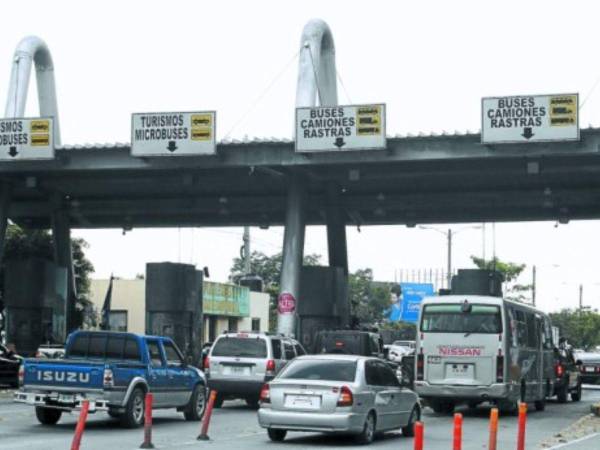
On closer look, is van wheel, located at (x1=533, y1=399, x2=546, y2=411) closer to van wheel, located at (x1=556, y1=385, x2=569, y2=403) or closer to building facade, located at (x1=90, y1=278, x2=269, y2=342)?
van wheel, located at (x1=556, y1=385, x2=569, y2=403)

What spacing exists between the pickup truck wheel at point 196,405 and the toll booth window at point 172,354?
81 cm

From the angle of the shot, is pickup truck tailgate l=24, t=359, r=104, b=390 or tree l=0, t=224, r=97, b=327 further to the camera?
tree l=0, t=224, r=97, b=327

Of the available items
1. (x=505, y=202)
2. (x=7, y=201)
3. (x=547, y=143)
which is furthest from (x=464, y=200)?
(x=7, y=201)

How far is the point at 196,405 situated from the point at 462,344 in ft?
22.8

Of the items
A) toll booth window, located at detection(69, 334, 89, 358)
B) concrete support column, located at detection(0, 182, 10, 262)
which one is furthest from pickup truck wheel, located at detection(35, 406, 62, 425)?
concrete support column, located at detection(0, 182, 10, 262)

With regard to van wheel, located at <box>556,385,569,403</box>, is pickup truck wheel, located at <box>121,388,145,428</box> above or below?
above

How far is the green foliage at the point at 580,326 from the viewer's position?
5039 inches

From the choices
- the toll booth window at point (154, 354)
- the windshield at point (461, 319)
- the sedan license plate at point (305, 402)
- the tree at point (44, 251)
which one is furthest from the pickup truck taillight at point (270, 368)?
the tree at point (44, 251)

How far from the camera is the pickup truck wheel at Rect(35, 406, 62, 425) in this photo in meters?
21.6

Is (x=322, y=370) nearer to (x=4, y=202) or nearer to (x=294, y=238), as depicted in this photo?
(x=294, y=238)

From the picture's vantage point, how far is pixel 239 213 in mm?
51375

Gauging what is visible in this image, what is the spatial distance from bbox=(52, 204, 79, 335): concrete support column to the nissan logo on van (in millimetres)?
26644

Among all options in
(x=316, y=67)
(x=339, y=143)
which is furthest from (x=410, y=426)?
(x=316, y=67)

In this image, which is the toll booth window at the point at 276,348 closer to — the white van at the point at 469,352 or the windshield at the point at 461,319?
the white van at the point at 469,352
